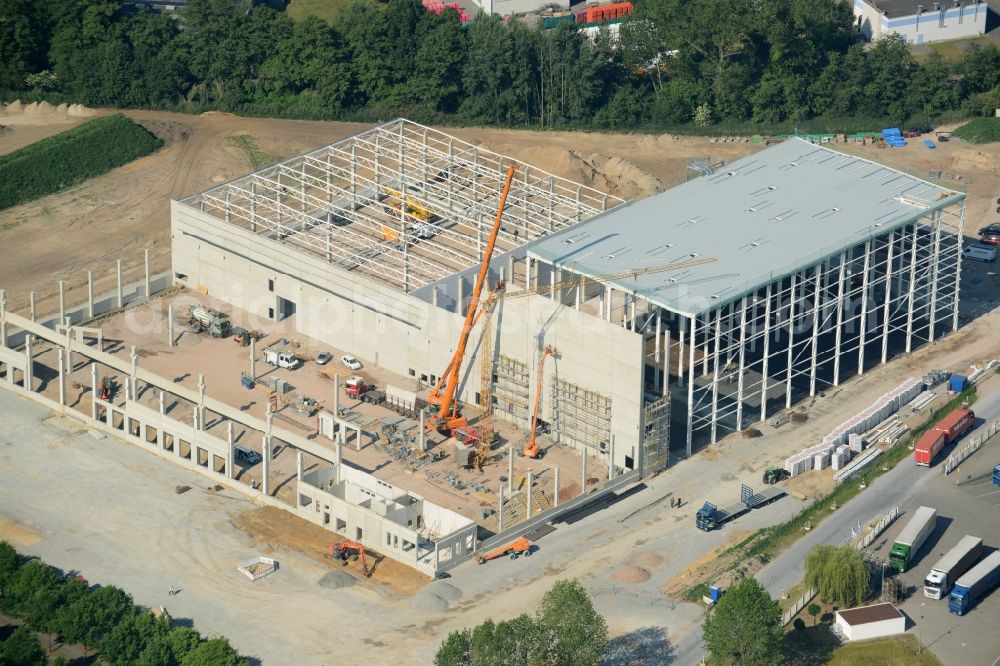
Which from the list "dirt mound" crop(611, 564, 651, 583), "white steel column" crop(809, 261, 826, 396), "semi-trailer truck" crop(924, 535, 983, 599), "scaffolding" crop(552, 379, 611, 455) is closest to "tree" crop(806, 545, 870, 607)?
"semi-trailer truck" crop(924, 535, 983, 599)

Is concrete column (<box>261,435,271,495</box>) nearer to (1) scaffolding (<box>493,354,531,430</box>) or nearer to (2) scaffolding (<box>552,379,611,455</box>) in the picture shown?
(1) scaffolding (<box>493,354,531,430</box>)

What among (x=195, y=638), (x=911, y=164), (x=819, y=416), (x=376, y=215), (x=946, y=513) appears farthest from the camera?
(x=911, y=164)

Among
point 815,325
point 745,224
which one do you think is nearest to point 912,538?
point 815,325

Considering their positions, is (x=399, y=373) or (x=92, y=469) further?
(x=399, y=373)

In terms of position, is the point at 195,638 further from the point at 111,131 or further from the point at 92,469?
the point at 111,131

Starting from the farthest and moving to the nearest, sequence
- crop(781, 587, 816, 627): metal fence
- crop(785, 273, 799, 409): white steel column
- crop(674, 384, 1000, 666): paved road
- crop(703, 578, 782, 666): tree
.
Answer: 1. crop(785, 273, 799, 409): white steel column
2. crop(781, 587, 816, 627): metal fence
3. crop(674, 384, 1000, 666): paved road
4. crop(703, 578, 782, 666): tree

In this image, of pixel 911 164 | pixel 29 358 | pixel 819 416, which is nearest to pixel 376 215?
pixel 29 358
